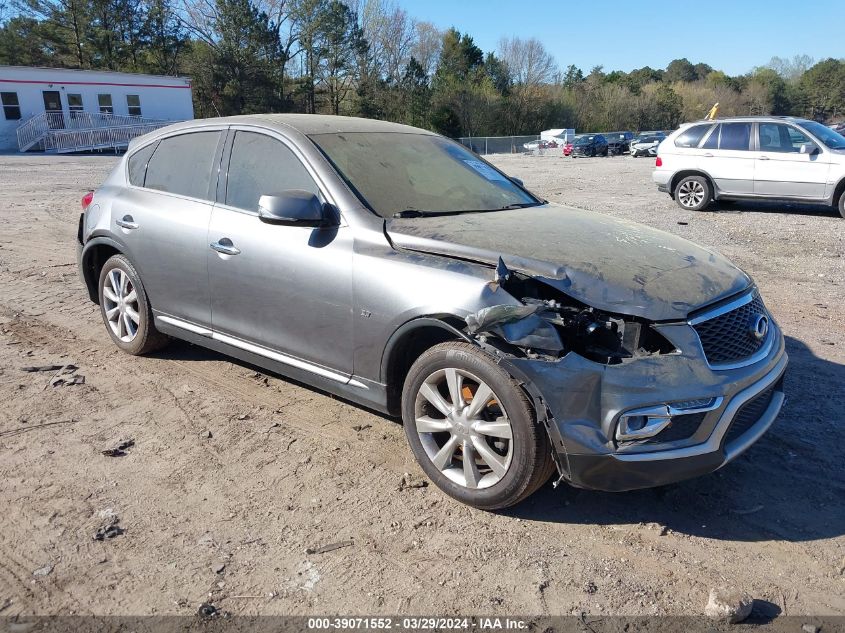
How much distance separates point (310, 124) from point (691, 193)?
35.7 feet

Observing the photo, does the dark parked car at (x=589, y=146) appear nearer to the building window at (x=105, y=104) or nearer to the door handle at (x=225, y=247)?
the building window at (x=105, y=104)

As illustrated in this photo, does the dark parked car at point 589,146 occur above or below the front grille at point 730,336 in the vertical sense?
above

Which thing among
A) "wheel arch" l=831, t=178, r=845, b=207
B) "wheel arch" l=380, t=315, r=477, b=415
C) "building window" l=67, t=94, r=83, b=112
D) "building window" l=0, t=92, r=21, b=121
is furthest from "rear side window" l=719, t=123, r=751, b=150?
"building window" l=0, t=92, r=21, b=121

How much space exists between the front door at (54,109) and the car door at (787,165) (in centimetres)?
3637

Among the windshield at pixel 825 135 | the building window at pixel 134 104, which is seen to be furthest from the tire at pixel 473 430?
the building window at pixel 134 104

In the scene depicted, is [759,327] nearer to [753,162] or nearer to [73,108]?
[753,162]

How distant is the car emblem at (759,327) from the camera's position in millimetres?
3227

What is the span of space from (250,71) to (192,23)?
6994mm

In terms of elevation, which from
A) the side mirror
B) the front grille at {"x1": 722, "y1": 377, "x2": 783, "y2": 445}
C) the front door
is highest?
the front door

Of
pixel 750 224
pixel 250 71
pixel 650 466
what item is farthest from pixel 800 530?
pixel 250 71

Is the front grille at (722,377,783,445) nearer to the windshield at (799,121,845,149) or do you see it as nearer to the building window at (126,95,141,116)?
the windshield at (799,121,845,149)

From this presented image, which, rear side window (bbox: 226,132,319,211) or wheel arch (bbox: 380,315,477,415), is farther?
rear side window (bbox: 226,132,319,211)

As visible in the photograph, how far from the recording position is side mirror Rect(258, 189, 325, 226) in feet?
11.6

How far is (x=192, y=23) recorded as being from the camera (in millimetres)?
53844
